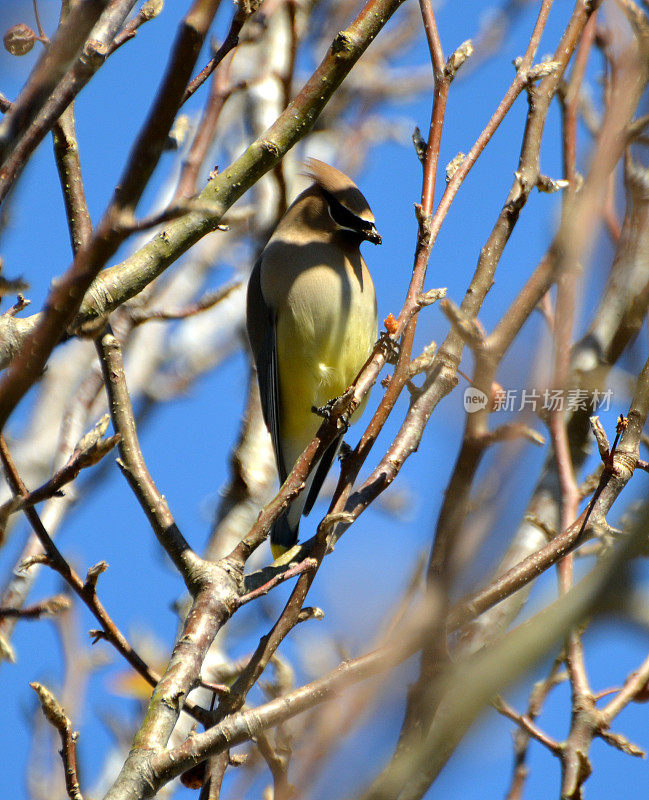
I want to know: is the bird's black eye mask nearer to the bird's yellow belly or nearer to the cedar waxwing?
the cedar waxwing

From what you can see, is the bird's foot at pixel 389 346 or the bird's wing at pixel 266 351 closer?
the bird's foot at pixel 389 346

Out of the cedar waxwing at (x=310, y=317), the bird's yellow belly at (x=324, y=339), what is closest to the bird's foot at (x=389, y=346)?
the cedar waxwing at (x=310, y=317)

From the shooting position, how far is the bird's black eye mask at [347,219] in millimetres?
4035

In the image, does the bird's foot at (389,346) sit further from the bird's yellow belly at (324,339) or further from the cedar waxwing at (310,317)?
the bird's yellow belly at (324,339)

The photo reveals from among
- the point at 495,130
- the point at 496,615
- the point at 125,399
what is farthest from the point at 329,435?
the point at 495,130

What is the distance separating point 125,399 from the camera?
7.19ft

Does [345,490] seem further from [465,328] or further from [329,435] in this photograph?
[465,328]

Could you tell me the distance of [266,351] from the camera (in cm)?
409

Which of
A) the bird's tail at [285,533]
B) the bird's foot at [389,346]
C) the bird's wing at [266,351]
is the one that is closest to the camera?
the bird's foot at [389,346]

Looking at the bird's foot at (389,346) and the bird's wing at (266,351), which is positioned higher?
the bird's wing at (266,351)

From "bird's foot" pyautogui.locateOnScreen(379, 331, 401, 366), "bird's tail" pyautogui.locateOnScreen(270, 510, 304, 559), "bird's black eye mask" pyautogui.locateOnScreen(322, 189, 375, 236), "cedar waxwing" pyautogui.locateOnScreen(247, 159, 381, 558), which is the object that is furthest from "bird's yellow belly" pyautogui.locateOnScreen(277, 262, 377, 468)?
"bird's foot" pyautogui.locateOnScreen(379, 331, 401, 366)

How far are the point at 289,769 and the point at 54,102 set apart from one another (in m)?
1.32

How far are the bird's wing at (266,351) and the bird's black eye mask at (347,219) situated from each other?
1.21 feet

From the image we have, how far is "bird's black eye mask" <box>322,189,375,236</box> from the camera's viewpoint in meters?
4.04
